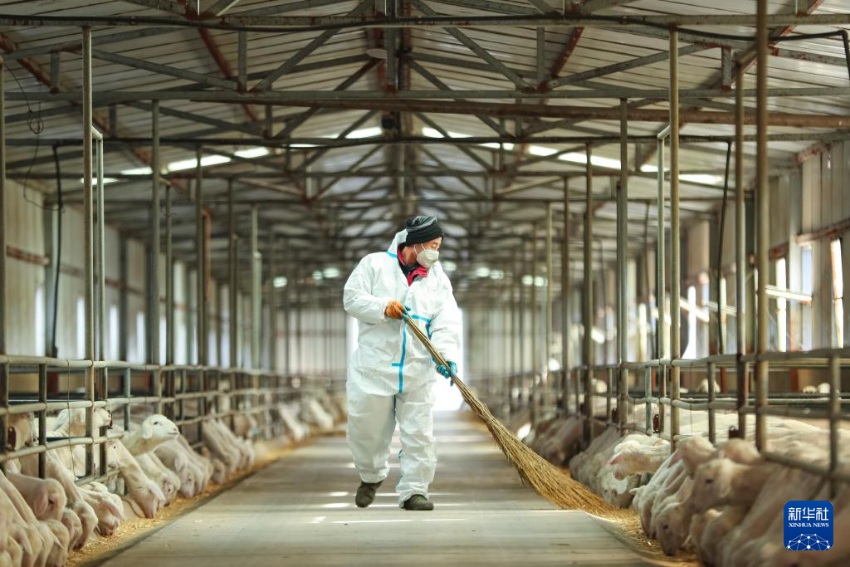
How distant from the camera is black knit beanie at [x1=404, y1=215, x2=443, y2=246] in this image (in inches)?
391

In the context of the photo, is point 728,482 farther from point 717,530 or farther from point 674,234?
point 674,234

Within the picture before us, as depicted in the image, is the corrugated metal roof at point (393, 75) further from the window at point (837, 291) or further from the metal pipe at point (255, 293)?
the window at point (837, 291)

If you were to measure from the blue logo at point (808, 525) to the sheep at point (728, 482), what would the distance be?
688mm

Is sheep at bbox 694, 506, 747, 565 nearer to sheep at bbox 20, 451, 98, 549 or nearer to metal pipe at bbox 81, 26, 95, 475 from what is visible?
sheep at bbox 20, 451, 98, 549

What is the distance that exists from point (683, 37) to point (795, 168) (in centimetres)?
781

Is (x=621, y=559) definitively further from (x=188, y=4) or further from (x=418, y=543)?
(x=188, y=4)

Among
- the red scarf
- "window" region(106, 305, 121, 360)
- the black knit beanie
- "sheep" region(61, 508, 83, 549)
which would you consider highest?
the black knit beanie

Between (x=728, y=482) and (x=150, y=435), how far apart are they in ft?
21.4

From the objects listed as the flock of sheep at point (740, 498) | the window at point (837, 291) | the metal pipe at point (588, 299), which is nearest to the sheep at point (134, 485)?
the flock of sheep at point (740, 498)

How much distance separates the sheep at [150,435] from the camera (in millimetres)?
12008

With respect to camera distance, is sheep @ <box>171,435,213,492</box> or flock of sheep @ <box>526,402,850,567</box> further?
sheep @ <box>171,435,213,492</box>

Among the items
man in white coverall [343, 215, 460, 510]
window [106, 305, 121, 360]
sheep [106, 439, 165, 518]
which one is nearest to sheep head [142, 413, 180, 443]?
sheep [106, 439, 165, 518]

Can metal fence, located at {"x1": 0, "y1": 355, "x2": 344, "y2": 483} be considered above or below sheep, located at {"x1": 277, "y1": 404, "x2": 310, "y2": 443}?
above

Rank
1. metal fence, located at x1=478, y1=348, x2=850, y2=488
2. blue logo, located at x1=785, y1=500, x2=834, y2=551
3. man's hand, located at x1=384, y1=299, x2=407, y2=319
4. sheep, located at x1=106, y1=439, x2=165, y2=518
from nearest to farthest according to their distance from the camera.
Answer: blue logo, located at x1=785, y1=500, x2=834, y2=551
metal fence, located at x1=478, y1=348, x2=850, y2=488
man's hand, located at x1=384, y1=299, x2=407, y2=319
sheep, located at x1=106, y1=439, x2=165, y2=518
